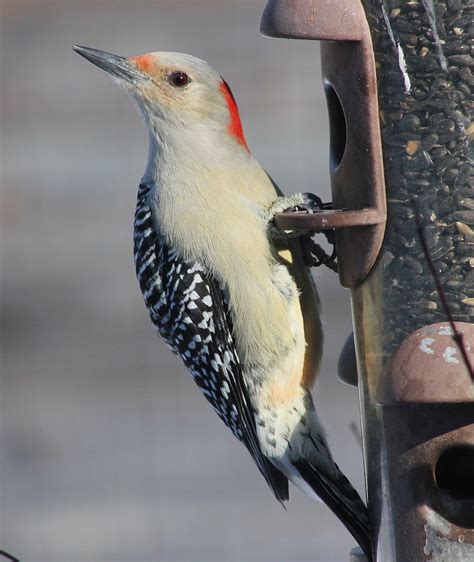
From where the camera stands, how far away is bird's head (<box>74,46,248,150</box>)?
15.9 feet

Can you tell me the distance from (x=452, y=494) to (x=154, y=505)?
5.46 m

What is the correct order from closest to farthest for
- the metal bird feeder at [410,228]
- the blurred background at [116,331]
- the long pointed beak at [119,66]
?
the metal bird feeder at [410,228] → the long pointed beak at [119,66] → the blurred background at [116,331]

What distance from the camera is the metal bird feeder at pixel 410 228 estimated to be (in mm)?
3816

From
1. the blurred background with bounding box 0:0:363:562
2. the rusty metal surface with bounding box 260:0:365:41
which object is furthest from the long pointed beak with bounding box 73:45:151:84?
the blurred background with bounding box 0:0:363:562

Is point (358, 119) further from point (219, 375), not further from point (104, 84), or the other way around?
point (104, 84)

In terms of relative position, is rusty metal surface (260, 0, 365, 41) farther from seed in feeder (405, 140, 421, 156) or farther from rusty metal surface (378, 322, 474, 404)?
rusty metal surface (378, 322, 474, 404)

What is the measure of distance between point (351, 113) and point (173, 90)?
1030 mm

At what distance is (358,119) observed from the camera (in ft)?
13.1

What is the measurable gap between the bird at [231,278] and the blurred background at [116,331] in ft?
13.2

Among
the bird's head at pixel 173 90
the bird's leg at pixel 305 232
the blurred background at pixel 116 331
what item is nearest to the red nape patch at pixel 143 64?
the bird's head at pixel 173 90

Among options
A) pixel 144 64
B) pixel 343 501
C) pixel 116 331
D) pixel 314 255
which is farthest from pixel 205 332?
pixel 116 331

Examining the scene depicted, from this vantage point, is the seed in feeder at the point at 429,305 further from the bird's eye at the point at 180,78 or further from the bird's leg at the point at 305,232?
the bird's eye at the point at 180,78

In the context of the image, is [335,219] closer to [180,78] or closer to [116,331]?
[180,78]

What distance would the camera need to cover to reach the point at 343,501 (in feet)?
14.4
